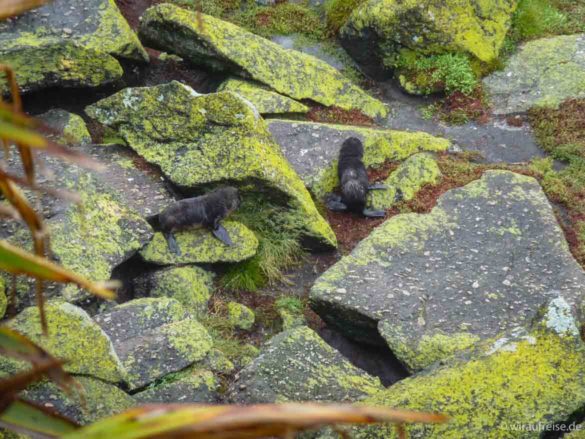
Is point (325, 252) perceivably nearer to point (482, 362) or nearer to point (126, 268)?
point (126, 268)

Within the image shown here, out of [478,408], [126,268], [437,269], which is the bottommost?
[126,268]

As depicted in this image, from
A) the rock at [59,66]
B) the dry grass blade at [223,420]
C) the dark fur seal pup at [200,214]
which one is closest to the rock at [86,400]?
the dry grass blade at [223,420]

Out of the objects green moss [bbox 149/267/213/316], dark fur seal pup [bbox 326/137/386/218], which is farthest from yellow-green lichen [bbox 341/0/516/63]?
green moss [bbox 149/267/213/316]

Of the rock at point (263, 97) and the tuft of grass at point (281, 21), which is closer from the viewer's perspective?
the rock at point (263, 97)

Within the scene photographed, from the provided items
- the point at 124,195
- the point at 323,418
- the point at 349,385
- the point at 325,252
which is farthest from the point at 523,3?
the point at 323,418

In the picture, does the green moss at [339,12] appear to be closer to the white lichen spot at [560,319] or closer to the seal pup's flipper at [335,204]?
the seal pup's flipper at [335,204]

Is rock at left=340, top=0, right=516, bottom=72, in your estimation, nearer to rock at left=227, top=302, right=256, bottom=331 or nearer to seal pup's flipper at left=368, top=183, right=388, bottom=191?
seal pup's flipper at left=368, top=183, right=388, bottom=191

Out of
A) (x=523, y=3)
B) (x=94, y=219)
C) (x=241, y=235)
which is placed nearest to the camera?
(x=94, y=219)

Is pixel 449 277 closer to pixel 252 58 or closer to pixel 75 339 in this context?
pixel 75 339
